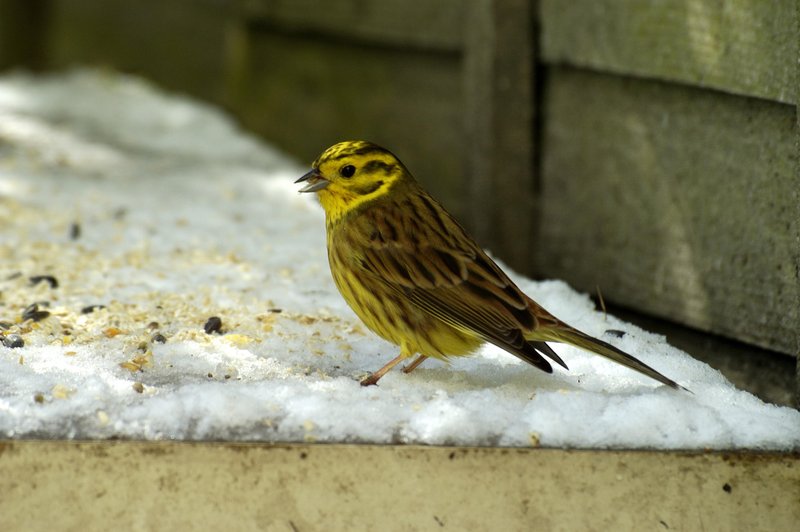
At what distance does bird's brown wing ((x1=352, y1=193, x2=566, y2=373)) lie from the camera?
9.92 ft

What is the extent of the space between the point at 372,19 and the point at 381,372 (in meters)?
3.14

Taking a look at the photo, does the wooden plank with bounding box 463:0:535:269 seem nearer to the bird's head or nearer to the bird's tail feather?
the bird's head

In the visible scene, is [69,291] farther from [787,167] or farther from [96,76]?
[96,76]

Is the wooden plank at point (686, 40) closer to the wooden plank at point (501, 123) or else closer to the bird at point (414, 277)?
the wooden plank at point (501, 123)

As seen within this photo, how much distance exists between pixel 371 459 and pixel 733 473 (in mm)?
823

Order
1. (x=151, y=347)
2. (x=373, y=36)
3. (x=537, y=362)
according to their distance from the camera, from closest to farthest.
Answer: (x=537, y=362), (x=151, y=347), (x=373, y=36)

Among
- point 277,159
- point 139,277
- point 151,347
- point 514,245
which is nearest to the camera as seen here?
point 151,347

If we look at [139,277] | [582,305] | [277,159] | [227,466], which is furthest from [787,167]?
[277,159]

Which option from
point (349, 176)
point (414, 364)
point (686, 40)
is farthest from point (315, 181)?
point (686, 40)

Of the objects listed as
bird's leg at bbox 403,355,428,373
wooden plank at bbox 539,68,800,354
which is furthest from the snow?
wooden plank at bbox 539,68,800,354

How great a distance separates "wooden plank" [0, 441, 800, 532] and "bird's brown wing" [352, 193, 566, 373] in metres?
0.33

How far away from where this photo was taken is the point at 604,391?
304 centimetres

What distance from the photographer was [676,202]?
409cm

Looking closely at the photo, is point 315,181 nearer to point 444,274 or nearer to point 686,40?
point 444,274
